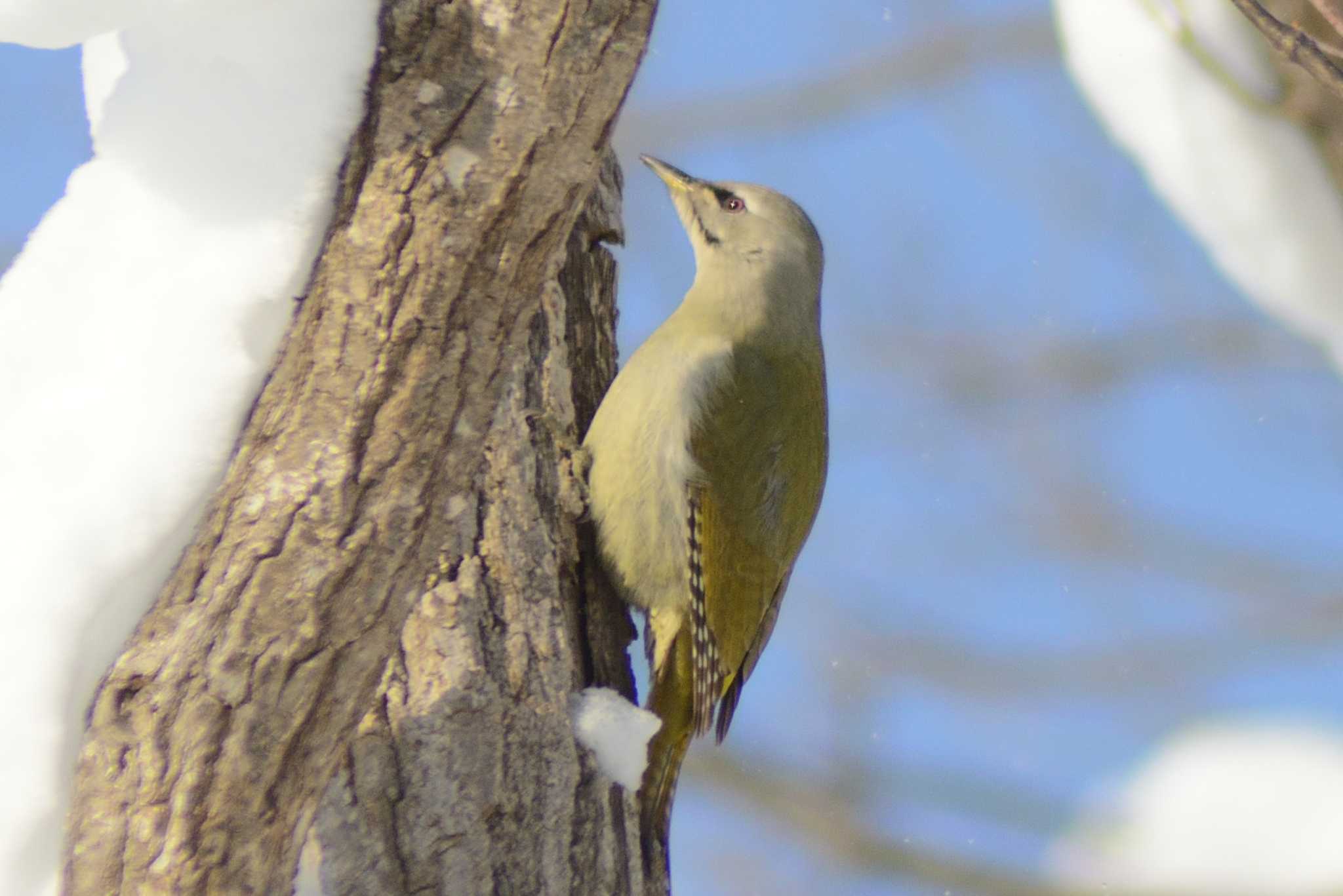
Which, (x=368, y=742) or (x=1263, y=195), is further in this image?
(x=1263, y=195)

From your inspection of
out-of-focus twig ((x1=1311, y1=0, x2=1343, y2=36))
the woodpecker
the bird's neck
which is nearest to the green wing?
the woodpecker

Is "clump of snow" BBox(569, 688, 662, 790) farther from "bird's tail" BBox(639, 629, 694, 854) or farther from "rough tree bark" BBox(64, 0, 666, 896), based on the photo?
"rough tree bark" BBox(64, 0, 666, 896)

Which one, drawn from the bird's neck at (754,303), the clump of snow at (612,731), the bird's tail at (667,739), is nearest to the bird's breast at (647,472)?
the bird's tail at (667,739)

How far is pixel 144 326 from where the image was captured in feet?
6.40

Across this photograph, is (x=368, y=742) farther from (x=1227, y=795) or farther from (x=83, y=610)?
(x=1227, y=795)

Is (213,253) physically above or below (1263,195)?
below

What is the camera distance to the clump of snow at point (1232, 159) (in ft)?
10.4

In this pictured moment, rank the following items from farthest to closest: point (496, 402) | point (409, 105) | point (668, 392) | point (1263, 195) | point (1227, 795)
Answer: point (1227, 795)
point (668, 392)
point (1263, 195)
point (496, 402)
point (409, 105)

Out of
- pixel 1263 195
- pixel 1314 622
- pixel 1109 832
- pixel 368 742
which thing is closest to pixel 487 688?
pixel 368 742

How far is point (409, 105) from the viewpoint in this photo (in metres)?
1.91

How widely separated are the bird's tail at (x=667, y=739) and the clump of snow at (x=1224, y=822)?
3.47m

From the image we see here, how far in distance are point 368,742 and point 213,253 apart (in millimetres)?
1086

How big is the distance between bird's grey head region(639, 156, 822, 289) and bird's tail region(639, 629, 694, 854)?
3.98ft

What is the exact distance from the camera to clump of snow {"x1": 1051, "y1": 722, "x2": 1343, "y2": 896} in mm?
6129
